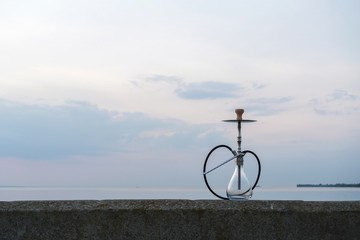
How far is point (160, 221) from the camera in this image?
416 centimetres

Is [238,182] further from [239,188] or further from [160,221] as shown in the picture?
[160,221]

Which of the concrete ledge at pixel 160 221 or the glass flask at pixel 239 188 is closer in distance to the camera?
the concrete ledge at pixel 160 221

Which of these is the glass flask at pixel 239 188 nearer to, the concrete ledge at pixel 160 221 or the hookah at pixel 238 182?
the hookah at pixel 238 182

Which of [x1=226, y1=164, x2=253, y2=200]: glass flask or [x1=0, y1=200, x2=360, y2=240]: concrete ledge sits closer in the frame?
[x1=0, y1=200, x2=360, y2=240]: concrete ledge

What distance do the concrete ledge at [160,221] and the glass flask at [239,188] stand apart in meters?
0.39

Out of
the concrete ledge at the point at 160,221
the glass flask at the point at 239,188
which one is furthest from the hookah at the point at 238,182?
the concrete ledge at the point at 160,221

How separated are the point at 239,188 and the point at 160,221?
0.95 m

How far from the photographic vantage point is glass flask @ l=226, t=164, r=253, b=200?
467cm

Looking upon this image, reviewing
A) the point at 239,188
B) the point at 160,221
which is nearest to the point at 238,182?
the point at 239,188

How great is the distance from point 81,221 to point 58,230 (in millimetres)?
219

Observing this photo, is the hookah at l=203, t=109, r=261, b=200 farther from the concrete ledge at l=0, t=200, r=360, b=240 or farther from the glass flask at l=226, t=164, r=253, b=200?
the concrete ledge at l=0, t=200, r=360, b=240

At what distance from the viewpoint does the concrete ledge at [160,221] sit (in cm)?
416

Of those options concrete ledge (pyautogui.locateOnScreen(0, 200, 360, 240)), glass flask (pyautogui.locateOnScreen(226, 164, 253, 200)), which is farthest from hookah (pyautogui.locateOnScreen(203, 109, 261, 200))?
concrete ledge (pyautogui.locateOnScreen(0, 200, 360, 240))

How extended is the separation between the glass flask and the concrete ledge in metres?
0.39
